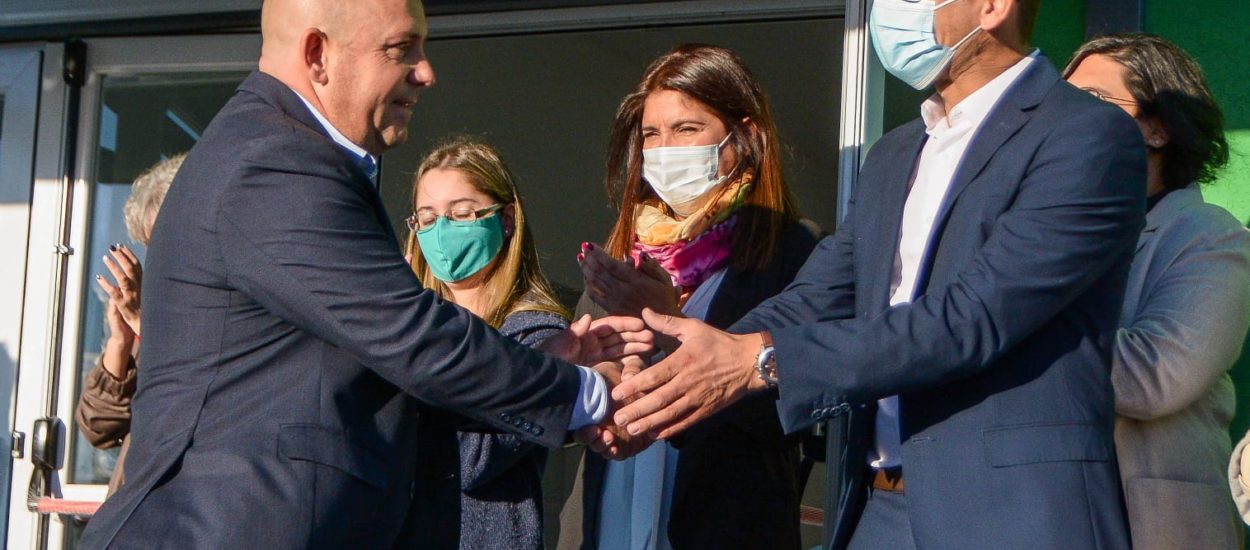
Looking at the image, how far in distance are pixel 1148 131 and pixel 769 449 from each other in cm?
109

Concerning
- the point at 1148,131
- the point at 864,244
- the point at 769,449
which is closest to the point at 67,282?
the point at 769,449

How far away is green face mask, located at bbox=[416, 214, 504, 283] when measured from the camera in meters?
3.62

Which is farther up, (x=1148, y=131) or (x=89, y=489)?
(x=1148, y=131)

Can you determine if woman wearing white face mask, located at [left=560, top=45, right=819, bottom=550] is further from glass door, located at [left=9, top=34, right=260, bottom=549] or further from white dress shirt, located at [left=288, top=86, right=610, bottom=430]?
glass door, located at [left=9, top=34, right=260, bottom=549]

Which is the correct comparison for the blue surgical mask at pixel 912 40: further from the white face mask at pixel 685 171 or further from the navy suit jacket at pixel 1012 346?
the white face mask at pixel 685 171

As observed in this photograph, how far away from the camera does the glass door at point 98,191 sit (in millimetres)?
4828

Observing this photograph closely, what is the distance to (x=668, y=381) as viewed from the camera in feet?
8.74

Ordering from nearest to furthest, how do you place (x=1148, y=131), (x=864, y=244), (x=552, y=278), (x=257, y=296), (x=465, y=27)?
(x=257, y=296) → (x=864, y=244) → (x=1148, y=131) → (x=465, y=27) → (x=552, y=278)

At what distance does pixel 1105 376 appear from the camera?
2.31 m

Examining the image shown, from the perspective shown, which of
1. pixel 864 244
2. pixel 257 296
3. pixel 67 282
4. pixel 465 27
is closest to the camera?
pixel 257 296

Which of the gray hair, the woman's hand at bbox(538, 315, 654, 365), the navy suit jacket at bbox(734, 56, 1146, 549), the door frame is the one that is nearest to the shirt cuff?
the woman's hand at bbox(538, 315, 654, 365)

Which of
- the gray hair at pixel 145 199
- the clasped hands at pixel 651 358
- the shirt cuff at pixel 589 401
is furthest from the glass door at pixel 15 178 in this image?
the shirt cuff at pixel 589 401

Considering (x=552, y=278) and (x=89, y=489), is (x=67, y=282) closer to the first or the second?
(x=89, y=489)

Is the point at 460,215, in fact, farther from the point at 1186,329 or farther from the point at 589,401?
the point at 1186,329
